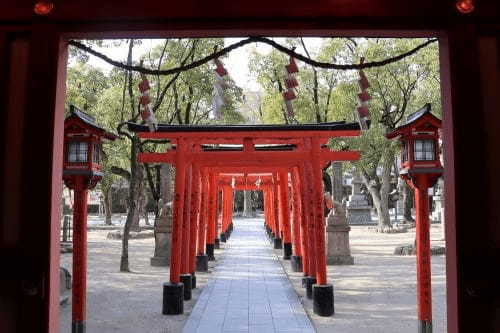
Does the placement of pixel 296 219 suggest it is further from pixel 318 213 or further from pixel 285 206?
pixel 318 213

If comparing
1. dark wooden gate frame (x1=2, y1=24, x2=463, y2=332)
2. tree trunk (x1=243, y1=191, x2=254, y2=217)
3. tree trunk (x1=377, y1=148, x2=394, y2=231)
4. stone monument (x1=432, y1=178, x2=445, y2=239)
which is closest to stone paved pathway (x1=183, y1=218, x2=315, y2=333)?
dark wooden gate frame (x1=2, y1=24, x2=463, y2=332)

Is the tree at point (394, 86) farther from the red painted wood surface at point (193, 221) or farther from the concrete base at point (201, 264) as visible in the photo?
the red painted wood surface at point (193, 221)

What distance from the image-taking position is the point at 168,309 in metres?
9.30

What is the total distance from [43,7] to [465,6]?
3.44 m

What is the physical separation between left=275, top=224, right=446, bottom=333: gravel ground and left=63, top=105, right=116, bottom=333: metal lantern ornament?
4.03 metres

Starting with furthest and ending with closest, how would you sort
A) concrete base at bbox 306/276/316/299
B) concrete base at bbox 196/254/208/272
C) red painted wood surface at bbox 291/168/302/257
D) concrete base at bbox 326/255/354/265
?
concrete base at bbox 326/255/354/265
concrete base at bbox 196/254/208/272
red painted wood surface at bbox 291/168/302/257
concrete base at bbox 306/276/316/299

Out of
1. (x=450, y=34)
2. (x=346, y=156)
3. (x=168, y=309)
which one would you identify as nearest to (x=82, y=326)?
(x=168, y=309)

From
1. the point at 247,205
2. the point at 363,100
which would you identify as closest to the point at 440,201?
the point at 363,100

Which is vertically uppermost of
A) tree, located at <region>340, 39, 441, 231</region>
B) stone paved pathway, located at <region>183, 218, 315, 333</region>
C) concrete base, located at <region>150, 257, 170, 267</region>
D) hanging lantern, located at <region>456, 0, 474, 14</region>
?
tree, located at <region>340, 39, 441, 231</region>

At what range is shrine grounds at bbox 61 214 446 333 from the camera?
8477 millimetres

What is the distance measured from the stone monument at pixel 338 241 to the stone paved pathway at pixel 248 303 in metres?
1.84

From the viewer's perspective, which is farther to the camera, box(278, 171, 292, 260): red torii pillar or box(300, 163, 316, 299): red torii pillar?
box(278, 171, 292, 260): red torii pillar

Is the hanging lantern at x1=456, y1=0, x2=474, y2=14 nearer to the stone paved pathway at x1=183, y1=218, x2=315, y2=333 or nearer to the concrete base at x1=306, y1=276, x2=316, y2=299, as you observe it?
the stone paved pathway at x1=183, y1=218, x2=315, y2=333

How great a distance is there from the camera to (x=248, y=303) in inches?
407
